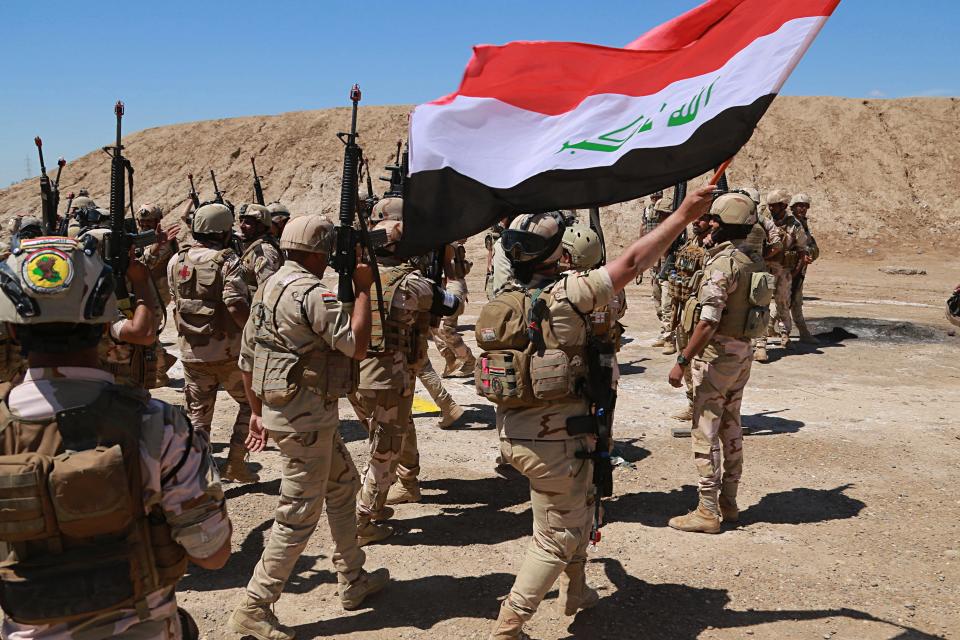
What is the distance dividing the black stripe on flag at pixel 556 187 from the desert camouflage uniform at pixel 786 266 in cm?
908

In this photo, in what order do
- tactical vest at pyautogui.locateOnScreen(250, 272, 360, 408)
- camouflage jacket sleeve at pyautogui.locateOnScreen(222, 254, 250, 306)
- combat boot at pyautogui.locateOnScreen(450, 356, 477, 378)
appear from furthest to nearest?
1. combat boot at pyautogui.locateOnScreen(450, 356, 477, 378)
2. camouflage jacket sleeve at pyautogui.locateOnScreen(222, 254, 250, 306)
3. tactical vest at pyautogui.locateOnScreen(250, 272, 360, 408)

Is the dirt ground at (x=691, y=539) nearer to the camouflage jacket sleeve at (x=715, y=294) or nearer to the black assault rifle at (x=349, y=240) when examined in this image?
the camouflage jacket sleeve at (x=715, y=294)

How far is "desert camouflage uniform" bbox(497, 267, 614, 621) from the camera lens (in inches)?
153

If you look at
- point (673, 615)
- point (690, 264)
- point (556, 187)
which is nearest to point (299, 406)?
point (556, 187)

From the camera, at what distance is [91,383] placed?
2287mm

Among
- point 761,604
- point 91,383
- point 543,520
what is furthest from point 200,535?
point 761,604

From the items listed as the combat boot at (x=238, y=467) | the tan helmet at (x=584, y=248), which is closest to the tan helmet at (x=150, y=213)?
the combat boot at (x=238, y=467)

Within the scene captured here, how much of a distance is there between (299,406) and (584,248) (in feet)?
6.25

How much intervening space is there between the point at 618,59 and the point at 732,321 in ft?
7.41

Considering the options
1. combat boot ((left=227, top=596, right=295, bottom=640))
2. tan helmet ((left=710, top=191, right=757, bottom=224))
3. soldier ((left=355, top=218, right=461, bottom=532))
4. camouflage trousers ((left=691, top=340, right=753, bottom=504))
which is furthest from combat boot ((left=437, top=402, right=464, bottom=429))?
combat boot ((left=227, top=596, right=295, bottom=640))

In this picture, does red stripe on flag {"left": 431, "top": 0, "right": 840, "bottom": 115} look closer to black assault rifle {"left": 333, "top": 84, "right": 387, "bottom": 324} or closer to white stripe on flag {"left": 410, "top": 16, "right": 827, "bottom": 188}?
white stripe on flag {"left": 410, "top": 16, "right": 827, "bottom": 188}

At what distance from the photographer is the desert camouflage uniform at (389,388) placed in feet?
18.1

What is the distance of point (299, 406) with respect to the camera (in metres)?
4.23

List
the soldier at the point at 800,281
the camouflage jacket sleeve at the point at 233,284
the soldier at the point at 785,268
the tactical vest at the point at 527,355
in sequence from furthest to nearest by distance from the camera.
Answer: the soldier at the point at 800,281 → the soldier at the point at 785,268 → the camouflage jacket sleeve at the point at 233,284 → the tactical vest at the point at 527,355
